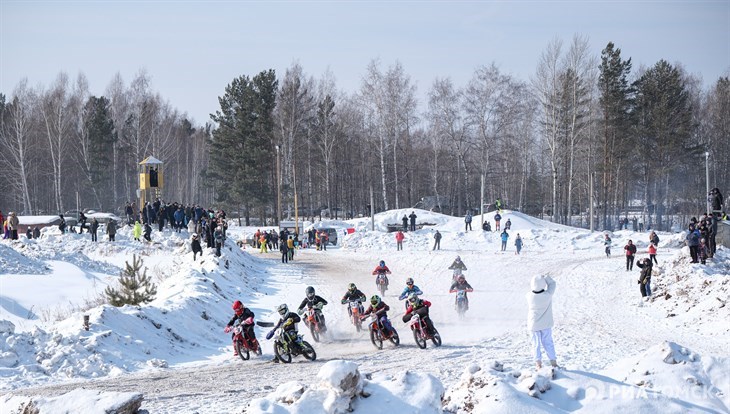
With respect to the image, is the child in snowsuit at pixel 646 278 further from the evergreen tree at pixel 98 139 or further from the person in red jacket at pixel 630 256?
the evergreen tree at pixel 98 139

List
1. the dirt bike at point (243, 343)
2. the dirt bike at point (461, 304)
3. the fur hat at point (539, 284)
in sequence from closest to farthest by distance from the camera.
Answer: the fur hat at point (539, 284)
the dirt bike at point (243, 343)
the dirt bike at point (461, 304)

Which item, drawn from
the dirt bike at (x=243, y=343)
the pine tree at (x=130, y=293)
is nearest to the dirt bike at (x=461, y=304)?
the dirt bike at (x=243, y=343)

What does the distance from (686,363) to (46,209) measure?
86823 mm

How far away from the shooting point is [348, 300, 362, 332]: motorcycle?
19.6 m

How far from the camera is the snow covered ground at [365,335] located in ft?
25.9

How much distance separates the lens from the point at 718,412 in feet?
25.6

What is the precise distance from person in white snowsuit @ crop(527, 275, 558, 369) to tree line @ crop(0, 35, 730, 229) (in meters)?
38.8

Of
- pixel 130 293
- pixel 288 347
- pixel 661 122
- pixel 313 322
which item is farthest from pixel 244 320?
pixel 661 122

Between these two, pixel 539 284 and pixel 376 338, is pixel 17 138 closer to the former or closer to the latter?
pixel 376 338

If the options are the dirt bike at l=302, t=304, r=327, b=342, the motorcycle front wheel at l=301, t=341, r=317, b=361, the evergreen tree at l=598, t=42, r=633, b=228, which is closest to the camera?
the motorcycle front wheel at l=301, t=341, r=317, b=361

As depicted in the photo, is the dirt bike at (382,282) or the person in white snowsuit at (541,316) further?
the dirt bike at (382,282)

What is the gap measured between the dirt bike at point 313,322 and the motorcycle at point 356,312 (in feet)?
4.31

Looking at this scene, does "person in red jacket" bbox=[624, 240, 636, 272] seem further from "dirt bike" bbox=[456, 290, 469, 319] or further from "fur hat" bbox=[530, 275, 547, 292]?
"fur hat" bbox=[530, 275, 547, 292]

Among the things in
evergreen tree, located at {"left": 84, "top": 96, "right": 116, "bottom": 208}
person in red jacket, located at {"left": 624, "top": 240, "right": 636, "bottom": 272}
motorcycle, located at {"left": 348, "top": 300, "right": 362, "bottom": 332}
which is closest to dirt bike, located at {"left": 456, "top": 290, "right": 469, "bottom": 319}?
motorcycle, located at {"left": 348, "top": 300, "right": 362, "bottom": 332}
